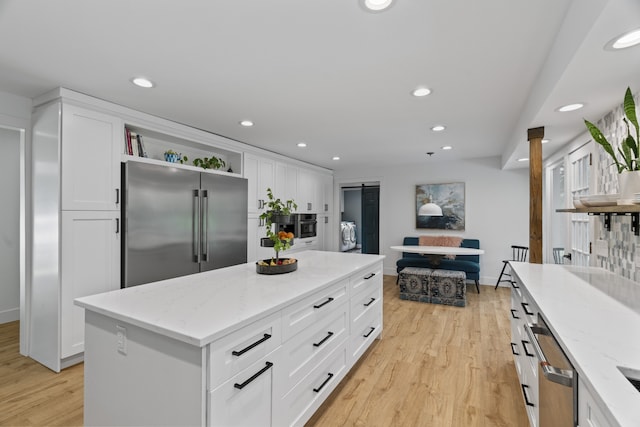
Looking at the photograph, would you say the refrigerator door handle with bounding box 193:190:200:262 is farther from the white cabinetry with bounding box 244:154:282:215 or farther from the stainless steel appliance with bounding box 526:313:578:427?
the stainless steel appliance with bounding box 526:313:578:427

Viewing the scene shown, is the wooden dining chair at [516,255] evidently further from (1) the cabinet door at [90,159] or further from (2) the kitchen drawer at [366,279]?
(1) the cabinet door at [90,159]

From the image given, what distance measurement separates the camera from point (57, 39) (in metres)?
1.86

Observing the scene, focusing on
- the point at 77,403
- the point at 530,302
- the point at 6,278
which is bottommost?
the point at 77,403

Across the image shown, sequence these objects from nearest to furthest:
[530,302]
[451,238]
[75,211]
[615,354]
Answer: [615,354] < [530,302] < [75,211] < [451,238]

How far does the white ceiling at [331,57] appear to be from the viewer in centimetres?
155

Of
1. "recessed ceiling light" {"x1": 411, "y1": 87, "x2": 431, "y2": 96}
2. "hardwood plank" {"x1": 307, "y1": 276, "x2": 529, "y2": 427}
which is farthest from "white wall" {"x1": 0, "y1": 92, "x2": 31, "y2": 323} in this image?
"recessed ceiling light" {"x1": 411, "y1": 87, "x2": 431, "y2": 96}

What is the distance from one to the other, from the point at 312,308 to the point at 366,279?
100 centimetres

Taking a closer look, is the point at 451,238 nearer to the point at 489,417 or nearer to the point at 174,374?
the point at 489,417

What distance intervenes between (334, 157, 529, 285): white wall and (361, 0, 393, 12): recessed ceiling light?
4.77 metres

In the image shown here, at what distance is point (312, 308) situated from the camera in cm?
181

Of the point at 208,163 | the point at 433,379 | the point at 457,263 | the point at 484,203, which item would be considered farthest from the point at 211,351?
the point at 484,203

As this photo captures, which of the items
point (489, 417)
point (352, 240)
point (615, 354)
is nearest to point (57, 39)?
point (615, 354)

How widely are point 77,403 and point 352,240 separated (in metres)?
7.32

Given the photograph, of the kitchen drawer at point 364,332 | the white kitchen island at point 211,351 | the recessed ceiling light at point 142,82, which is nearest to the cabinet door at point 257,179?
the recessed ceiling light at point 142,82
